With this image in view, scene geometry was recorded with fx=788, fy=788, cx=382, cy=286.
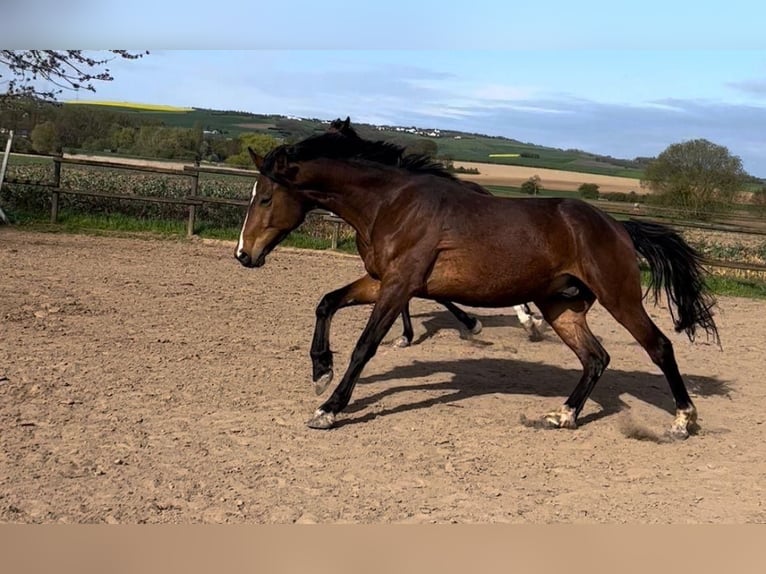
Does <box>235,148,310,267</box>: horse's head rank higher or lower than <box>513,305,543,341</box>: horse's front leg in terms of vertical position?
higher

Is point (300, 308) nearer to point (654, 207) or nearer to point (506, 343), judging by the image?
point (506, 343)

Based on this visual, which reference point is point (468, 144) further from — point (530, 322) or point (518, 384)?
point (518, 384)

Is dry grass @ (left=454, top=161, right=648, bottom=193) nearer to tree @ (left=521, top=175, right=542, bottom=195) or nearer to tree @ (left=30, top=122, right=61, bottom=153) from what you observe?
tree @ (left=521, top=175, right=542, bottom=195)

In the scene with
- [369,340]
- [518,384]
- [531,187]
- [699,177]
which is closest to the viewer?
[369,340]

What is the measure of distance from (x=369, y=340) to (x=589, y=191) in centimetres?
1674

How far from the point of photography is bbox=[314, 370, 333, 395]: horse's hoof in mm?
5438

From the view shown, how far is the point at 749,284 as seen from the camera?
14.6 m

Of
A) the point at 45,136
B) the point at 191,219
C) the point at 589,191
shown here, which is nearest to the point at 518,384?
the point at 191,219

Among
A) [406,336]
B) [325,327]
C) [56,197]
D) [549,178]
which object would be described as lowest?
[406,336]

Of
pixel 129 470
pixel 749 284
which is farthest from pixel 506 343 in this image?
pixel 749 284

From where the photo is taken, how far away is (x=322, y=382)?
5438 millimetres

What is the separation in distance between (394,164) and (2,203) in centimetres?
1329

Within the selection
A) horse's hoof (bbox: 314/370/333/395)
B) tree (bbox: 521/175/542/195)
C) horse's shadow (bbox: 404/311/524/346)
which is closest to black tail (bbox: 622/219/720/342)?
horse's hoof (bbox: 314/370/333/395)

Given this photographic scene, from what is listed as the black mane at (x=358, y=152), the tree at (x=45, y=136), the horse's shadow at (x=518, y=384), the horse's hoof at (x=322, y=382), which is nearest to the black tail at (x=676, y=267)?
the horse's shadow at (x=518, y=384)
